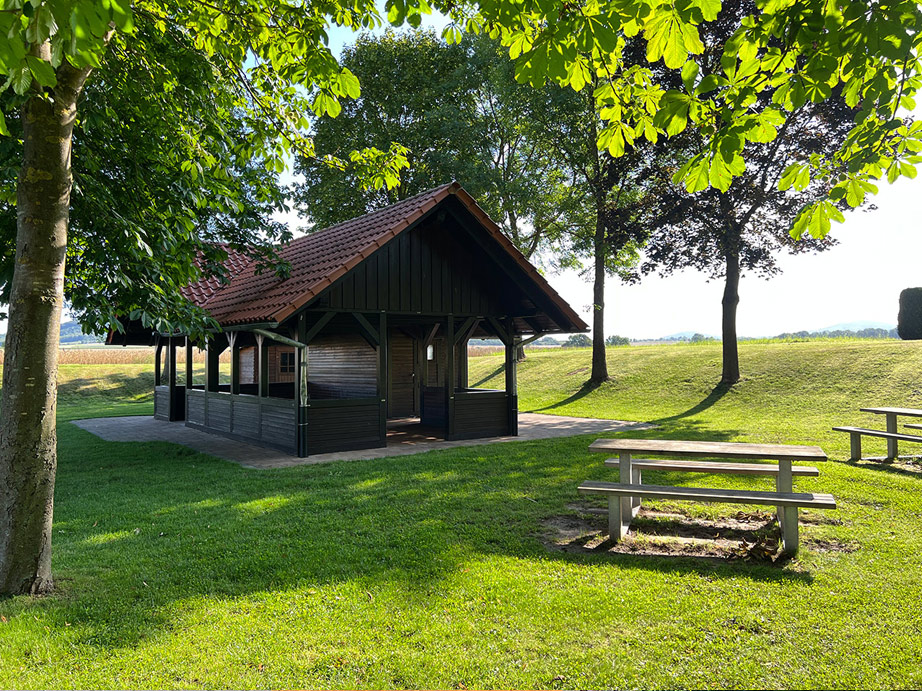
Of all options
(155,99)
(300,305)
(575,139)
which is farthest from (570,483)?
(575,139)

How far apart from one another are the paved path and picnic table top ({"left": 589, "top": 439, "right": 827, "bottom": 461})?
5480mm

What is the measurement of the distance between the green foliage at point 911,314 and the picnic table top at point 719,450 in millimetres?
19819

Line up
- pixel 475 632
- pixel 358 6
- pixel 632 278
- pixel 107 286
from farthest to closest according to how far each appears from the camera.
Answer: pixel 632 278, pixel 107 286, pixel 358 6, pixel 475 632

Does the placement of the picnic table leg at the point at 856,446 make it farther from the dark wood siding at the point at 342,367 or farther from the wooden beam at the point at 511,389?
the dark wood siding at the point at 342,367

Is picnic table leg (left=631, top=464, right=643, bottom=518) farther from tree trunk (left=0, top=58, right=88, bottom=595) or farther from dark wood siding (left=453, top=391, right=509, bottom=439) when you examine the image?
dark wood siding (left=453, top=391, right=509, bottom=439)

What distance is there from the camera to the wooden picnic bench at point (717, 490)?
15.9 feet

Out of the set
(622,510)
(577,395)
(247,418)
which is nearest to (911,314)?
(577,395)

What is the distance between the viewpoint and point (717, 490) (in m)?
5.16

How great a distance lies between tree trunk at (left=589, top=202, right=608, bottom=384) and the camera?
2154cm

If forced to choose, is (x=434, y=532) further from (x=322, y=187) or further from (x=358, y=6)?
(x=322, y=187)

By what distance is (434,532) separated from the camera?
560 centimetres

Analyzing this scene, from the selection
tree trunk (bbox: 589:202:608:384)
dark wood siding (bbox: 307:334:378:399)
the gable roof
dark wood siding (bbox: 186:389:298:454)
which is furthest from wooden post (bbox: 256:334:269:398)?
tree trunk (bbox: 589:202:608:384)

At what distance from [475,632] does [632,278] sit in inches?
724

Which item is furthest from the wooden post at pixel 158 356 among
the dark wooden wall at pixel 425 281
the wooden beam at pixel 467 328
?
the wooden beam at pixel 467 328
